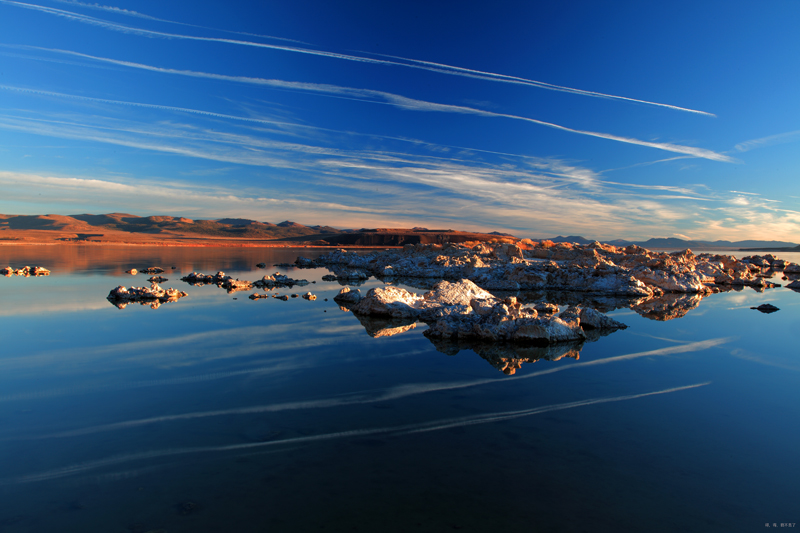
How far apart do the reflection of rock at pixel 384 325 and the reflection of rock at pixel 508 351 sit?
101 centimetres

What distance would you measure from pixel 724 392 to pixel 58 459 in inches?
298

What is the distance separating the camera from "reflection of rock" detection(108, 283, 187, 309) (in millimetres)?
11640

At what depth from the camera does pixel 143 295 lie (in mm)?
12094

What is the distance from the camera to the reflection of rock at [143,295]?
11.6 m

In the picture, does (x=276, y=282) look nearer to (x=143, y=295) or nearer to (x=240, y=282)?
(x=240, y=282)

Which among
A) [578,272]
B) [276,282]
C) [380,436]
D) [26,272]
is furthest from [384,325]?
[26,272]

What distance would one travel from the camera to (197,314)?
9945 millimetres

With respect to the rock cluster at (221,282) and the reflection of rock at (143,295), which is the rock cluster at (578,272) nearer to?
the rock cluster at (221,282)

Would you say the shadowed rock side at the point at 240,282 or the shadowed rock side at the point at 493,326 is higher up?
the shadowed rock side at the point at 493,326

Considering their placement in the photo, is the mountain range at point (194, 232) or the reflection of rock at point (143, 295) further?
the mountain range at point (194, 232)

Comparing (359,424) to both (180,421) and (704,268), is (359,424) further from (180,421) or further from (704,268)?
(704,268)

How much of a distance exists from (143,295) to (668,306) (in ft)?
52.4

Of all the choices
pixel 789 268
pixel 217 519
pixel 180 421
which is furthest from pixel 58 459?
pixel 789 268

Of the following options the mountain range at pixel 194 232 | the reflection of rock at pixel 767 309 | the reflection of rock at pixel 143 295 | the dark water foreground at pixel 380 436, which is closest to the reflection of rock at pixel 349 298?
the dark water foreground at pixel 380 436
